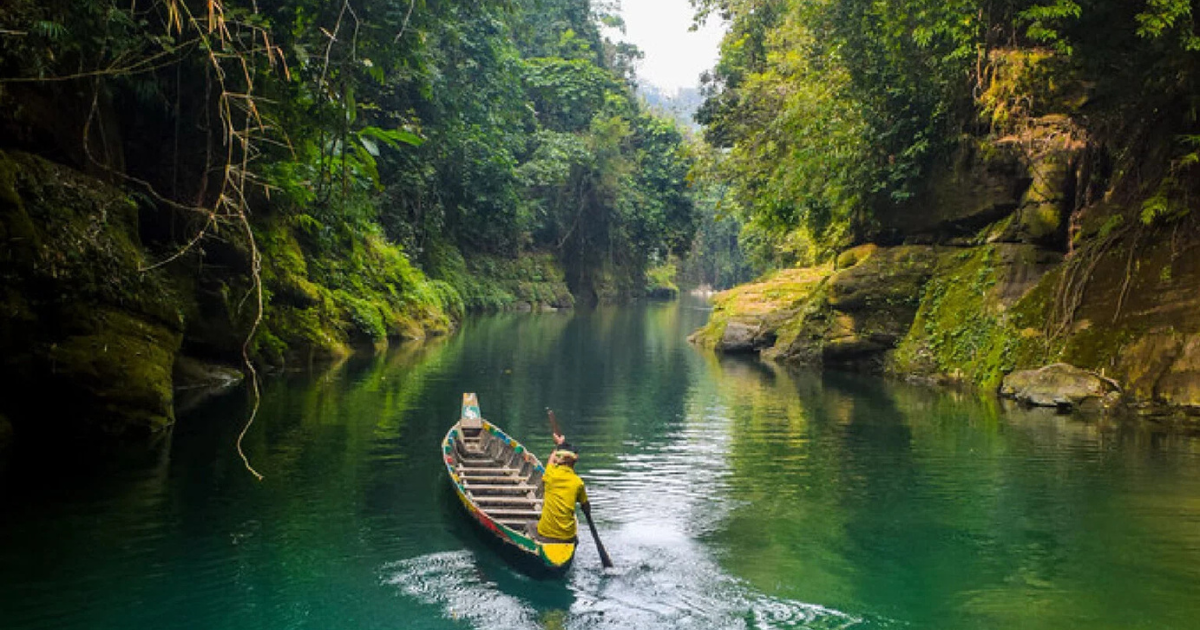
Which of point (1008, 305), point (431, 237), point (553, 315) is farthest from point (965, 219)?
point (553, 315)

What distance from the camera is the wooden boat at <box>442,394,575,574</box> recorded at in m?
7.57

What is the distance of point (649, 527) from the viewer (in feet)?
30.0

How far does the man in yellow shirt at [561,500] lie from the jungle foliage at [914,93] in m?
10.2

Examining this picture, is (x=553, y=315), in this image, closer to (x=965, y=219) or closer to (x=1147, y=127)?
(x=965, y=219)

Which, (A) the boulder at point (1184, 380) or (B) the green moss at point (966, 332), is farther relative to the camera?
(B) the green moss at point (966, 332)

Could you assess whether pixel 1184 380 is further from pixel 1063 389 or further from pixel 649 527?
pixel 649 527

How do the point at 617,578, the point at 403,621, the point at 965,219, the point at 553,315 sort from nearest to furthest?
the point at 403,621 < the point at 617,578 < the point at 965,219 < the point at 553,315

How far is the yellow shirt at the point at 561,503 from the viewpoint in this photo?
769 cm

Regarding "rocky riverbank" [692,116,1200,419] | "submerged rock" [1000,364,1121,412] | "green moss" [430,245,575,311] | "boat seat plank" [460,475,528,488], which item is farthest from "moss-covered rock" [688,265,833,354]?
"boat seat plank" [460,475,528,488]

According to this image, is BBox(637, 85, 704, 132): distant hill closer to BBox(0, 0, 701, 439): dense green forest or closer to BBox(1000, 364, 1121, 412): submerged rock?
BBox(0, 0, 701, 439): dense green forest

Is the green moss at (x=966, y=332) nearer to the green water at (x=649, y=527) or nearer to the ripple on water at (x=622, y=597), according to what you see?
the green water at (x=649, y=527)

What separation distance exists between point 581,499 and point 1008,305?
13.6 metres

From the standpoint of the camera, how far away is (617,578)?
7754 millimetres

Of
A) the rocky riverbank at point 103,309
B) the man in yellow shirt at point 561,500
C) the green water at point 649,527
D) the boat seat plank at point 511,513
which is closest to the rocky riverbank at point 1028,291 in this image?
the green water at point 649,527
